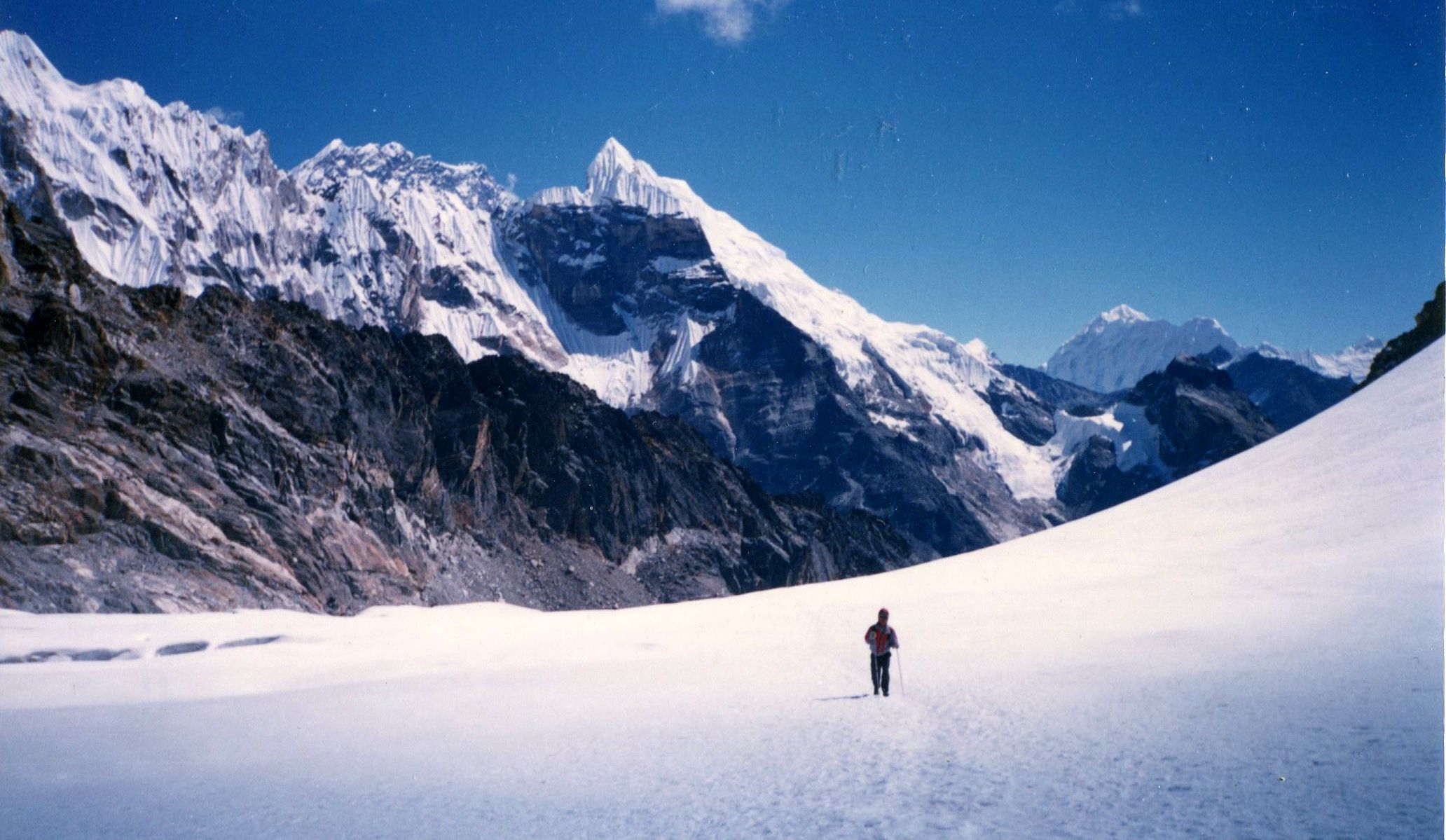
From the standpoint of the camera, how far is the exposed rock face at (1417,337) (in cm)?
8506

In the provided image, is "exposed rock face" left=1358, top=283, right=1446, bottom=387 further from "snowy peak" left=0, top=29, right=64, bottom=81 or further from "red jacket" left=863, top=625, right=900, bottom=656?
"snowy peak" left=0, top=29, right=64, bottom=81

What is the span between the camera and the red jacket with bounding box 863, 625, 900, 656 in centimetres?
1495

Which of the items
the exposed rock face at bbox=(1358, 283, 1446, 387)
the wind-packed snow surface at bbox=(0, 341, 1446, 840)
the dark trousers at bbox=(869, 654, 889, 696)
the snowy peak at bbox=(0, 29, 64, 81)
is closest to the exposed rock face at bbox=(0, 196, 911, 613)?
the wind-packed snow surface at bbox=(0, 341, 1446, 840)

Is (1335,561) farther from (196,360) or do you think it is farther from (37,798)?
(196,360)

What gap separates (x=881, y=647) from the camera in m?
15.1

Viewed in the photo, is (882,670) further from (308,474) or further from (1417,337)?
(1417,337)

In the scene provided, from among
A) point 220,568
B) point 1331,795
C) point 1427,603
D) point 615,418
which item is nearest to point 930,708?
point 1331,795

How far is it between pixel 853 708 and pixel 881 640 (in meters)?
1.36

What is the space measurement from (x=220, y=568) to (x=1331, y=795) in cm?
6381

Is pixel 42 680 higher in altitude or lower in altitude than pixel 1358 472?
lower

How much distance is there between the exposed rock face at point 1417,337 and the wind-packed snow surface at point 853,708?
7395 centimetres

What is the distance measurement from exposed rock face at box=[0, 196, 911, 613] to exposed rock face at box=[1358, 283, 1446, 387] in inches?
3092

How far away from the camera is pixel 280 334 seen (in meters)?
89.5

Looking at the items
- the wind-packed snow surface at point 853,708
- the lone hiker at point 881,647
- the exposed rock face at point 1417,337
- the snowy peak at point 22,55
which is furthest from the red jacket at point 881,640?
the snowy peak at point 22,55
